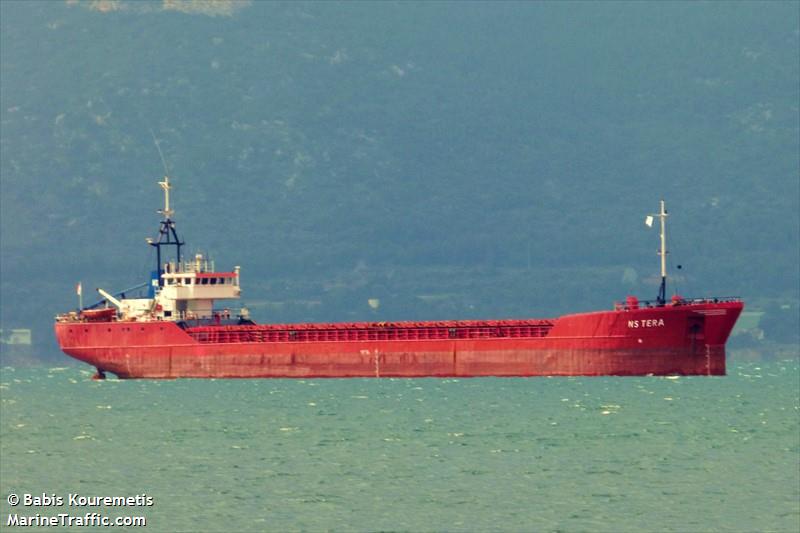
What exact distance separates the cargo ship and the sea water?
1875mm

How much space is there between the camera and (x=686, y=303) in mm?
71438

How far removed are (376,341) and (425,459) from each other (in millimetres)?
32957

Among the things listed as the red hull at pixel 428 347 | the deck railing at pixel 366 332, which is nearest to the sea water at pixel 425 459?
the red hull at pixel 428 347

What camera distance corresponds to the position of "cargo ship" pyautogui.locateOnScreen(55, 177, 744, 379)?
70938 millimetres

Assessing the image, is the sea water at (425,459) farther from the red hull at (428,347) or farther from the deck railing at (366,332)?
the deck railing at (366,332)

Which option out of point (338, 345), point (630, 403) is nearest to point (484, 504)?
point (630, 403)

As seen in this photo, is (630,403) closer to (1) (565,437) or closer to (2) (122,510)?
(1) (565,437)

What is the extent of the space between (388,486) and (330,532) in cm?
622

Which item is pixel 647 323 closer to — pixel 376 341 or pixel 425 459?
pixel 376 341

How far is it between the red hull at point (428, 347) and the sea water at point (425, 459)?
168cm

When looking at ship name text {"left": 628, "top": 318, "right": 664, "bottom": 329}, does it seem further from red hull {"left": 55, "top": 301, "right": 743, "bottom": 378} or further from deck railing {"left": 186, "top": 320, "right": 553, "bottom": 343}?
deck railing {"left": 186, "top": 320, "right": 553, "bottom": 343}

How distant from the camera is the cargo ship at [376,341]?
2793 inches

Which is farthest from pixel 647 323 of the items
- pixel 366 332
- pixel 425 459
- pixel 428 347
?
pixel 425 459

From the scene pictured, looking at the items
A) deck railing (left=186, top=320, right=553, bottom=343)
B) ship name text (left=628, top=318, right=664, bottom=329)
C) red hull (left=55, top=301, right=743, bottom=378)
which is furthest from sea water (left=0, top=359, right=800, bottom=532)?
deck railing (left=186, top=320, right=553, bottom=343)
